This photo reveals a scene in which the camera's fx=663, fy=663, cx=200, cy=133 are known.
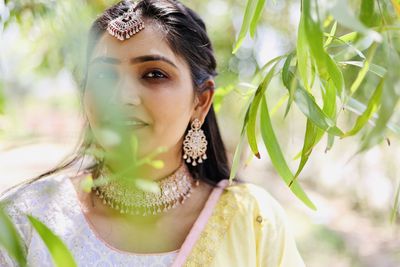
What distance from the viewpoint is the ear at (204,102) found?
1.36m

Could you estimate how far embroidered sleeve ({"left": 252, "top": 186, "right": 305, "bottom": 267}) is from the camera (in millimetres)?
1331

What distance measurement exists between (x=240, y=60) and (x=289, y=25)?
92 cm

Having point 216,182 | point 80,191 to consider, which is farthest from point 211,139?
point 80,191

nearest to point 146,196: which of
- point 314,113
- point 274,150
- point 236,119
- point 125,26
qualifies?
point 125,26

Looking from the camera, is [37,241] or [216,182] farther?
[216,182]

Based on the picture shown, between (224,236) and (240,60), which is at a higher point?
(224,236)

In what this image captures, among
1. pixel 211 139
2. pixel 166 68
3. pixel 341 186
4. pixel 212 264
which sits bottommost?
pixel 341 186

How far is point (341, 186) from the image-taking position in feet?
21.4

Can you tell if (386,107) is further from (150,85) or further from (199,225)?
(199,225)

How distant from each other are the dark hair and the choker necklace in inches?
2.0

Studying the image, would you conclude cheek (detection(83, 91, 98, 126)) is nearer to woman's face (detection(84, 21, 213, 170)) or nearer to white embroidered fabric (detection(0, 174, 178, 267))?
woman's face (detection(84, 21, 213, 170))

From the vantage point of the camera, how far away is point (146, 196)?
1.37 metres

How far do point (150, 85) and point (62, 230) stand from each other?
0.35m

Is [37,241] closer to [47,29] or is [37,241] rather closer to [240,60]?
[47,29]
